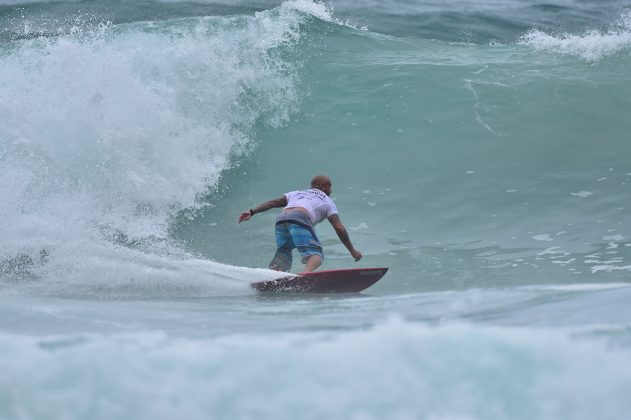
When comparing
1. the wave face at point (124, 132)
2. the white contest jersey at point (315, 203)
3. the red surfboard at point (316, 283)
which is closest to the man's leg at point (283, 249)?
the white contest jersey at point (315, 203)

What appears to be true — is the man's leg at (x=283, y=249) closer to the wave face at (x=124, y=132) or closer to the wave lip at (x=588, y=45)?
the wave face at (x=124, y=132)

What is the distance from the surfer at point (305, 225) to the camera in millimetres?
7164

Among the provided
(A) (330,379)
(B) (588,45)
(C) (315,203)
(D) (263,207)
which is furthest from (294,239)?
(B) (588,45)

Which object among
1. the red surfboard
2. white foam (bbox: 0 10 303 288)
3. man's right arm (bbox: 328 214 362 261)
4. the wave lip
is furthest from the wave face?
the wave lip

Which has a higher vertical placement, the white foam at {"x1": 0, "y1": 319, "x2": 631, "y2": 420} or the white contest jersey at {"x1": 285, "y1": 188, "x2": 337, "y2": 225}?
the white foam at {"x1": 0, "y1": 319, "x2": 631, "y2": 420}

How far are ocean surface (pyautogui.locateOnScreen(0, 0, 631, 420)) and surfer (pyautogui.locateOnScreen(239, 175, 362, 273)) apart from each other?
→ 56cm

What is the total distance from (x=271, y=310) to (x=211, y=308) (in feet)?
1.44

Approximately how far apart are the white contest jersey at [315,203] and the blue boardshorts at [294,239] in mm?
108

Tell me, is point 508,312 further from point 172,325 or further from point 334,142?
point 334,142

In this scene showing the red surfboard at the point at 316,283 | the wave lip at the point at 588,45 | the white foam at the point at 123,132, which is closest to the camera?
the red surfboard at the point at 316,283

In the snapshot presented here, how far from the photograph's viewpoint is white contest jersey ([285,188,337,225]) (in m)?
7.33

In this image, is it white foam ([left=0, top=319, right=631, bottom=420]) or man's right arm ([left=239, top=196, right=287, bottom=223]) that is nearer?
white foam ([left=0, top=319, right=631, bottom=420])

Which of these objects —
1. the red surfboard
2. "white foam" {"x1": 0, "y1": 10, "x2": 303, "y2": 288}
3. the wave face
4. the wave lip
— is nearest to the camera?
the red surfboard

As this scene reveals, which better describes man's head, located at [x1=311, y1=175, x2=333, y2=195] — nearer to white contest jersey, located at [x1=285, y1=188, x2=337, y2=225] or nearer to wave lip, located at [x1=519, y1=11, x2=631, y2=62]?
white contest jersey, located at [x1=285, y1=188, x2=337, y2=225]
